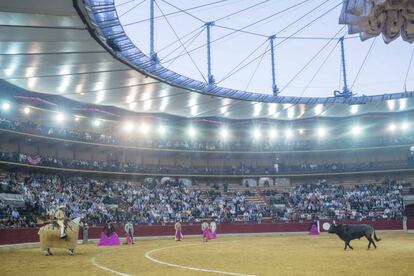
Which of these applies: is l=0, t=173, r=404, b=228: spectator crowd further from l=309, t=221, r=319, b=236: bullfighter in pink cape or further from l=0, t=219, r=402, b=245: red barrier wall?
l=309, t=221, r=319, b=236: bullfighter in pink cape

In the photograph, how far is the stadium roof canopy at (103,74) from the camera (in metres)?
19.9

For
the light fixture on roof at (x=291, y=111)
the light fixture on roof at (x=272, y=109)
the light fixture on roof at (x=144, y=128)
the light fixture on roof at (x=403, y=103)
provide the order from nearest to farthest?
the light fixture on roof at (x=403, y=103) → the light fixture on roof at (x=272, y=109) → the light fixture on roof at (x=291, y=111) → the light fixture on roof at (x=144, y=128)

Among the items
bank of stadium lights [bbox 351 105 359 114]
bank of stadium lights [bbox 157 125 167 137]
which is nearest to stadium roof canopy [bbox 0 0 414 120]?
bank of stadium lights [bbox 351 105 359 114]

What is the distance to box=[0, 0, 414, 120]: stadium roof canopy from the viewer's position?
1992 cm

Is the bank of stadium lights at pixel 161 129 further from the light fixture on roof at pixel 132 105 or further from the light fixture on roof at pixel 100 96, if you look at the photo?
the light fixture on roof at pixel 100 96

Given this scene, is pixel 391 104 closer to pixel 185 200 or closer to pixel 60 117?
pixel 185 200

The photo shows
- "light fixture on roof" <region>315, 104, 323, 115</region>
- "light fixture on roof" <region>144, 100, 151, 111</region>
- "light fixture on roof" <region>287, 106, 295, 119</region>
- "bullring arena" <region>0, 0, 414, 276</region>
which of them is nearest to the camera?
"bullring arena" <region>0, 0, 414, 276</region>

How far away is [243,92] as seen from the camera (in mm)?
40375

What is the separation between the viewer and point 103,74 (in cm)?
3044

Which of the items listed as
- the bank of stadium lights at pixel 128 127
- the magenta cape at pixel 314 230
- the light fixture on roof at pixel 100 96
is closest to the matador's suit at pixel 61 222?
the light fixture on roof at pixel 100 96

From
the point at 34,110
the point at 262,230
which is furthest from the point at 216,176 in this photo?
the point at 34,110

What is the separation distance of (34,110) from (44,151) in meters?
4.05

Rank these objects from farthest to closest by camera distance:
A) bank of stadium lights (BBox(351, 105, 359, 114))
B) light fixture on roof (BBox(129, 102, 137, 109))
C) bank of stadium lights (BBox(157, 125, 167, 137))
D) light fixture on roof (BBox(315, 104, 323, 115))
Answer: bank of stadium lights (BBox(157, 125, 167, 137)) < bank of stadium lights (BBox(351, 105, 359, 114)) < light fixture on roof (BBox(315, 104, 323, 115)) < light fixture on roof (BBox(129, 102, 137, 109))

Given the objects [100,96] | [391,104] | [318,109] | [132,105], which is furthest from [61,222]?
[391,104]
